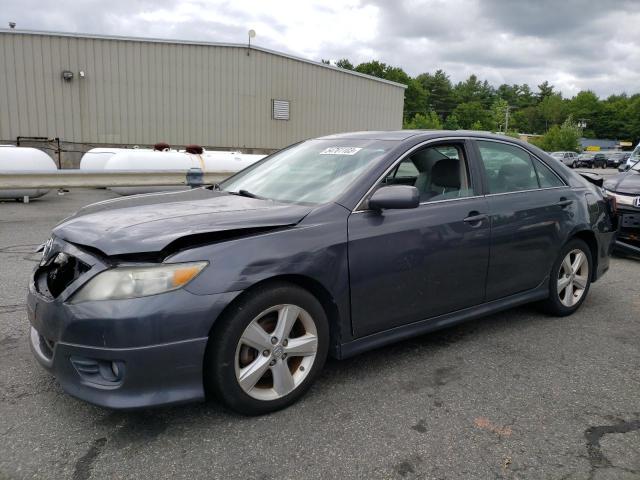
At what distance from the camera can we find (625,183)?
694 centimetres

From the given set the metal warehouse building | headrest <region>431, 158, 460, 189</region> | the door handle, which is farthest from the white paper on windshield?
the metal warehouse building

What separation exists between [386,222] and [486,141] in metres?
1.36

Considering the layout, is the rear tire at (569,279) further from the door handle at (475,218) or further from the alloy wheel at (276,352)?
the alloy wheel at (276,352)

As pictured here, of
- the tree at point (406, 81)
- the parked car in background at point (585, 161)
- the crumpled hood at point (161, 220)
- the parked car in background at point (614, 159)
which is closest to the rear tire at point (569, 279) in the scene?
the crumpled hood at point (161, 220)

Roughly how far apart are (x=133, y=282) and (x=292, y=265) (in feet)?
2.60

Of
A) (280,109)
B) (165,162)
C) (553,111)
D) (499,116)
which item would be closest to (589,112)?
(553,111)

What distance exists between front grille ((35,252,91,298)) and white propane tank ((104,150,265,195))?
32.3ft

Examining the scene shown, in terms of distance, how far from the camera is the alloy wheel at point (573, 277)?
442 centimetres

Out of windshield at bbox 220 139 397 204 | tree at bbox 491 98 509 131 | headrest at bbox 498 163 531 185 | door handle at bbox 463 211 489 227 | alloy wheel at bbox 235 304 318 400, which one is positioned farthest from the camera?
tree at bbox 491 98 509 131

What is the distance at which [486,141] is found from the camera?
3.98 meters

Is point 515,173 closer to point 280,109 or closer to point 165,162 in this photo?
point 165,162

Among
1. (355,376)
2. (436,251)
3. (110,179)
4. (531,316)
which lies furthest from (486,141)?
(110,179)

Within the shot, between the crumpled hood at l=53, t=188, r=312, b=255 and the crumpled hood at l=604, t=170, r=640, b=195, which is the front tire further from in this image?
the crumpled hood at l=604, t=170, r=640, b=195

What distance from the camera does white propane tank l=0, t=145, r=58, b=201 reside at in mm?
10922
